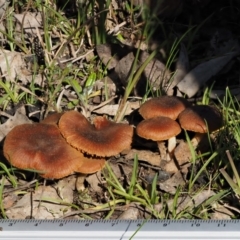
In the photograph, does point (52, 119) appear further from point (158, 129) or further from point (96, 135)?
point (158, 129)

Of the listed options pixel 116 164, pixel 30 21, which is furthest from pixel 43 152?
pixel 30 21

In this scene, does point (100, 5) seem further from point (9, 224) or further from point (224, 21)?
point (9, 224)

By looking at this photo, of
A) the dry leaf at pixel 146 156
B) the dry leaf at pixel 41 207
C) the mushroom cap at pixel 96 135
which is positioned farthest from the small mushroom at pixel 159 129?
the dry leaf at pixel 41 207

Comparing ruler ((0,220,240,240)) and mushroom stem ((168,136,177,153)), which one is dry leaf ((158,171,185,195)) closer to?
mushroom stem ((168,136,177,153))

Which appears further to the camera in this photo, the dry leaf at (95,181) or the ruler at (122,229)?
the dry leaf at (95,181)

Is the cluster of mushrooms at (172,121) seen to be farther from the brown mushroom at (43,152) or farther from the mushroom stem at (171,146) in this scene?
the brown mushroom at (43,152)

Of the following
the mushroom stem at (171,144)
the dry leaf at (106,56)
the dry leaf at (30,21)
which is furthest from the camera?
the dry leaf at (30,21)

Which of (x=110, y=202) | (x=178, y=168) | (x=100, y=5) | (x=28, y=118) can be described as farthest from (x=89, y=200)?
(x=100, y=5)
